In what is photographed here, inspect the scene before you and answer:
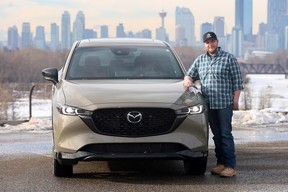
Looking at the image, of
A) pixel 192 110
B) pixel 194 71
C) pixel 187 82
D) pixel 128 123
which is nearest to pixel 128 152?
pixel 128 123

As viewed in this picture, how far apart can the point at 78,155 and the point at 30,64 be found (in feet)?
283

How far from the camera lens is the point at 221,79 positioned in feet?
22.4

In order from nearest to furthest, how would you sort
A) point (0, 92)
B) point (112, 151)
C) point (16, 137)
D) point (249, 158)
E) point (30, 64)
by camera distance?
point (112, 151) → point (249, 158) → point (16, 137) → point (0, 92) → point (30, 64)

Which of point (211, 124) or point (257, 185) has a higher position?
point (211, 124)

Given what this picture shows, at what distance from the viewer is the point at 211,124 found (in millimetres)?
6961

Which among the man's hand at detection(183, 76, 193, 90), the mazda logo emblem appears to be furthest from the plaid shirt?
the mazda logo emblem

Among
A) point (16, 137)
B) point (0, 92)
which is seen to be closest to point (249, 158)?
point (16, 137)

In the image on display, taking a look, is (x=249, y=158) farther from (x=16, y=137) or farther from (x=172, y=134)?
(x=16, y=137)

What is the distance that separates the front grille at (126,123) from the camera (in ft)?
19.9

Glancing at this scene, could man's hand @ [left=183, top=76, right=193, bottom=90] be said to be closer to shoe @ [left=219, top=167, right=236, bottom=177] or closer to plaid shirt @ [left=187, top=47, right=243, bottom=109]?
plaid shirt @ [left=187, top=47, right=243, bottom=109]

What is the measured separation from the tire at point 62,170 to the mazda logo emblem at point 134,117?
111 cm

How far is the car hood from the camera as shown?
6129mm

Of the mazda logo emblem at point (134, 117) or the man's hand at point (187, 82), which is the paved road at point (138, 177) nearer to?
the mazda logo emblem at point (134, 117)

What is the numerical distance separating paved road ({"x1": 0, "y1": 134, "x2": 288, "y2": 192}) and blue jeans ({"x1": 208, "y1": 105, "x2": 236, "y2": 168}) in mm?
242
